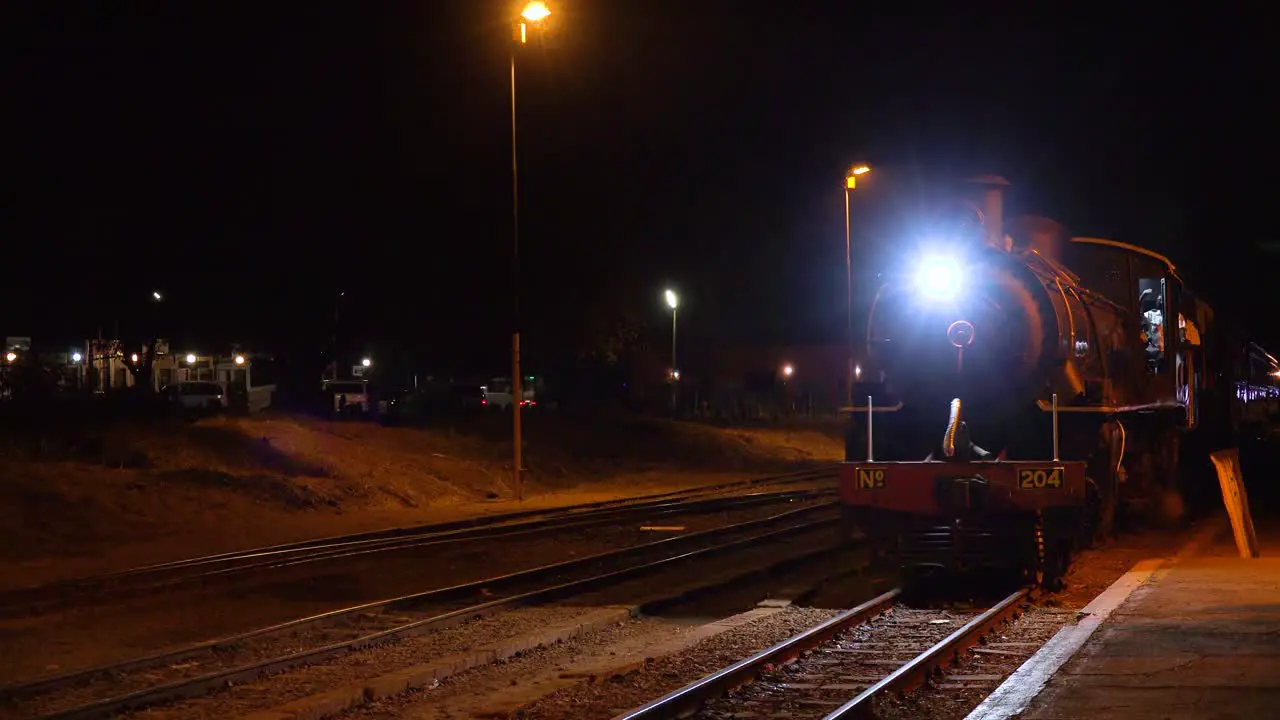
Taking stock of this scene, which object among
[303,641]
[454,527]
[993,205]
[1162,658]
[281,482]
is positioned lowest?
[454,527]

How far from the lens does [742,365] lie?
3000 inches

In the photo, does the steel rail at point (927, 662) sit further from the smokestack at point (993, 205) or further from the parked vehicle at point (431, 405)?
the parked vehicle at point (431, 405)

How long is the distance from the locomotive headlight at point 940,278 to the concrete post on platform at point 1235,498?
14.1 ft

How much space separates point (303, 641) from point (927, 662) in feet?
17.4

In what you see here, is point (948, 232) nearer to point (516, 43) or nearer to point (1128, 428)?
point (1128, 428)

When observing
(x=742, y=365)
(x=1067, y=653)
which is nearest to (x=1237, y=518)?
(x=1067, y=653)

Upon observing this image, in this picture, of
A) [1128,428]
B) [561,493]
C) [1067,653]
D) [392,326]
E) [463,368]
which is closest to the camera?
[1067,653]

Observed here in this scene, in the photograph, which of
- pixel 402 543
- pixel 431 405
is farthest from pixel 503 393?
pixel 402 543

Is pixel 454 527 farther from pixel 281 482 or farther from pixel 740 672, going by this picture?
pixel 740 672

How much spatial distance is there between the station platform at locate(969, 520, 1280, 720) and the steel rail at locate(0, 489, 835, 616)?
9.57 meters

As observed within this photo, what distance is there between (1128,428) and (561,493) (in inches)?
683

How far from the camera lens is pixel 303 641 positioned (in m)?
11.2

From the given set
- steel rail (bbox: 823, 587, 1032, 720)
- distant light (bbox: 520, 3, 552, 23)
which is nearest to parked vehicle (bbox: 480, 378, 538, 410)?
distant light (bbox: 520, 3, 552, 23)

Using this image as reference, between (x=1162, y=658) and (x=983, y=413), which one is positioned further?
(x=983, y=413)
